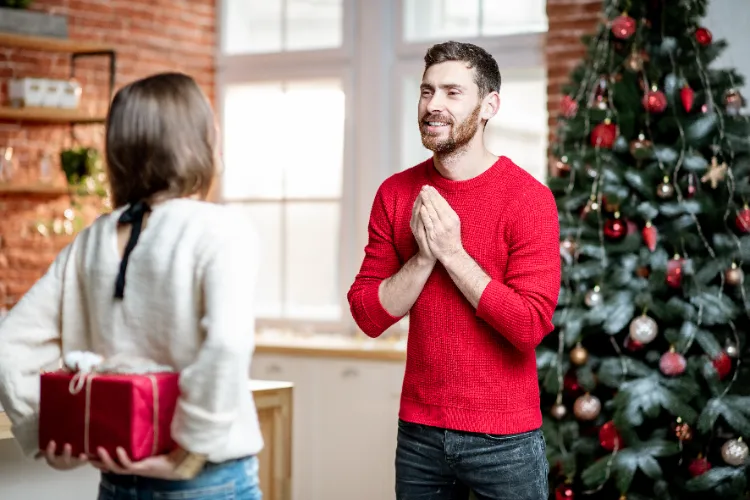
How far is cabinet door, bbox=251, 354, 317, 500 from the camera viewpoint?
487 cm

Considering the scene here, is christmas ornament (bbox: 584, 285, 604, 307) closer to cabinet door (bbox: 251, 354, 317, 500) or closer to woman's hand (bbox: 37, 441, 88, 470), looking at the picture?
cabinet door (bbox: 251, 354, 317, 500)

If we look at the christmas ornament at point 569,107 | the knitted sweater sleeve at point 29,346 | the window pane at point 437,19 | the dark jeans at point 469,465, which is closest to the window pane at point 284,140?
the window pane at point 437,19

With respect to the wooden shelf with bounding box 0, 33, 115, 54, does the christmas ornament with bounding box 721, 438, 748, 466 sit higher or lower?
lower

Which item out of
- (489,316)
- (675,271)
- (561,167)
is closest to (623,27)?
(561,167)

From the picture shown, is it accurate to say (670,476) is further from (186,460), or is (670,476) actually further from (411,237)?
(186,460)

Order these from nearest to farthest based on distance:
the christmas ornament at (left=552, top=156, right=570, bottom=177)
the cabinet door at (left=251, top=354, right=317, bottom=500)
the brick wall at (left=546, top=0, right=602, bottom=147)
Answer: the christmas ornament at (left=552, top=156, right=570, bottom=177)
the brick wall at (left=546, top=0, right=602, bottom=147)
the cabinet door at (left=251, top=354, right=317, bottom=500)

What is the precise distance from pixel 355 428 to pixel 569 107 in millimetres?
1814

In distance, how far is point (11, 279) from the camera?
4906mm

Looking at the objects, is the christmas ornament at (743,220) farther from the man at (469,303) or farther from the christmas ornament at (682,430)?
the man at (469,303)

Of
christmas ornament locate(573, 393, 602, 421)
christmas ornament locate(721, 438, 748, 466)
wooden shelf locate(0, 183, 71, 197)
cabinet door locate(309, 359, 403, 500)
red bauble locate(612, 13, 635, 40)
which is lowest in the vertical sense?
cabinet door locate(309, 359, 403, 500)

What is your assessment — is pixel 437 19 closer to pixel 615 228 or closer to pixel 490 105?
pixel 615 228

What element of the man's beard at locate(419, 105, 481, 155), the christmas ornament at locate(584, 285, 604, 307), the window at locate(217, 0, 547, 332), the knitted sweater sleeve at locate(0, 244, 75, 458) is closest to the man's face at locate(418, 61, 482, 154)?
the man's beard at locate(419, 105, 481, 155)

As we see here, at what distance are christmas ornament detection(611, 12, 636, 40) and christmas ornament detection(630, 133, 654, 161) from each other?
14.7 inches

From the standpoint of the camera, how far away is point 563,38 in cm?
475
